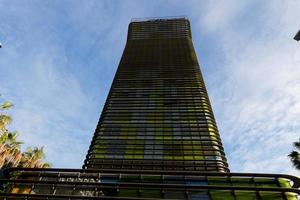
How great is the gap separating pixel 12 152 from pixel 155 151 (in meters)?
31.1

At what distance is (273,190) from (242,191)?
6.18 ft

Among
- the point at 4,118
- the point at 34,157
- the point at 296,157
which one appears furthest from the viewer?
the point at 34,157

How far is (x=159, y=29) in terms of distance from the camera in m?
61.8

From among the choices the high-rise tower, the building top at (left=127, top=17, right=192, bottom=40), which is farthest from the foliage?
the building top at (left=127, top=17, right=192, bottom=40)

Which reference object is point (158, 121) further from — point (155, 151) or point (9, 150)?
point (9, 150)

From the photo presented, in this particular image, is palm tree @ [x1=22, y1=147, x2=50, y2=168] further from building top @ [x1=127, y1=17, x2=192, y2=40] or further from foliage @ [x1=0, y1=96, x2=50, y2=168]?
building top @ [x1=127, y1=17, x2=192, y2=40]

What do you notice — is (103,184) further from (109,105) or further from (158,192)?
(109,105)

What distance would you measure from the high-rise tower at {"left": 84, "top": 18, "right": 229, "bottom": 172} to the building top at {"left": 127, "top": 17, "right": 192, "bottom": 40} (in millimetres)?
13154

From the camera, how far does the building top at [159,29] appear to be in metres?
58.8

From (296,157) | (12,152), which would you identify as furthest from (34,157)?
(296,157)

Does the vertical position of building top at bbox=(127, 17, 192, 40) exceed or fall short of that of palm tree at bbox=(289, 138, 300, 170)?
it exceeds it

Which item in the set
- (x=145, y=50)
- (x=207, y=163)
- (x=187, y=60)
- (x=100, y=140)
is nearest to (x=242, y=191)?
(x=207, y=163)

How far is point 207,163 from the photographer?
2414 cm

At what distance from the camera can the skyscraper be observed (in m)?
16.6
